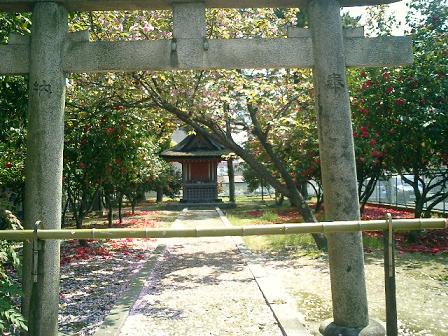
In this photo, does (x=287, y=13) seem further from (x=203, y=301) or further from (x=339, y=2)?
(x=203, y=301)

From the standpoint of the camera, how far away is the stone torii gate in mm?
4102

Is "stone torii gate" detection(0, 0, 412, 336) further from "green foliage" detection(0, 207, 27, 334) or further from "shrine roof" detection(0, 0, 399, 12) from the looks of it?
"green foliage" detection(0, 207, 27, 334)

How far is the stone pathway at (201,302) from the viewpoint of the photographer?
5.03 m

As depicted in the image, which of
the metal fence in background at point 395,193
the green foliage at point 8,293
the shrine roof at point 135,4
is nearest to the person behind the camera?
the green foliage at point 8,293

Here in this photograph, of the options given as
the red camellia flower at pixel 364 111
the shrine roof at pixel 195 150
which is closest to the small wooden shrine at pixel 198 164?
the shrine roof at pixel 195 150

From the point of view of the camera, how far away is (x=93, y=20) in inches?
326

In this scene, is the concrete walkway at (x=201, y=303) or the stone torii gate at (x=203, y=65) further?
the concrete walkway at (x=201, y=303)

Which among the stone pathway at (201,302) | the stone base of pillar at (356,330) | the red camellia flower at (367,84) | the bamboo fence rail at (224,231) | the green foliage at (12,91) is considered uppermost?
the red camellia flower at (367,84)

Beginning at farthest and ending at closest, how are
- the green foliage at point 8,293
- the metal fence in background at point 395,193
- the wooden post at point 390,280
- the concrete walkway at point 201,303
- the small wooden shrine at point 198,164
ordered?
the small wooden shrine at point 198,164, the metal fence in background at point 395,193, the concrete walkway at point 201,303, the green foliage at point 8,293, the wooden post at point 390,280

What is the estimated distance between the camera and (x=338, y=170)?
4.22 metres

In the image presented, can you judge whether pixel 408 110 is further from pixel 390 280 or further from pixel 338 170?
pixel 390 280

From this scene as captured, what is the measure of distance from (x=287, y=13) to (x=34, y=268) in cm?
932

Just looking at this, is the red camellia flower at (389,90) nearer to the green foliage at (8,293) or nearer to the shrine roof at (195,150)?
the green foliage at (8,293)

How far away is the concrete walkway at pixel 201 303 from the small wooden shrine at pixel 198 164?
19.0m
